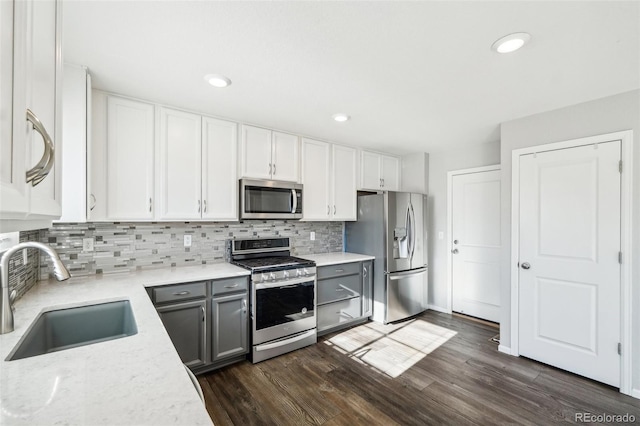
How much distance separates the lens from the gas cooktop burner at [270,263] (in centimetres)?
274

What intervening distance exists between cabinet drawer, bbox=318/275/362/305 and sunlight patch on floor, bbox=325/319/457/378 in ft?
1.41

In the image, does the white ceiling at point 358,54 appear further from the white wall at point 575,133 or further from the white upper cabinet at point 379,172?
the white upper cabinet at point 379,172

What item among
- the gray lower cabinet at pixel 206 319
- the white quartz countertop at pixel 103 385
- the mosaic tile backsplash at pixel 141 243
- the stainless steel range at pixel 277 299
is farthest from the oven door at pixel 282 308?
the white quartz countertop at pixel 103 385

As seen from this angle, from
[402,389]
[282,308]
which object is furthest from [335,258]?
[402,389]

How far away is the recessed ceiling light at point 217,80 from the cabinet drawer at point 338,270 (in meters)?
2.07

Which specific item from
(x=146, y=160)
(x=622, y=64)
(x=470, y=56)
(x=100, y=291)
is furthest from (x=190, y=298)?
(x=622, y=64)

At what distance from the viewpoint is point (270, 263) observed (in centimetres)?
293

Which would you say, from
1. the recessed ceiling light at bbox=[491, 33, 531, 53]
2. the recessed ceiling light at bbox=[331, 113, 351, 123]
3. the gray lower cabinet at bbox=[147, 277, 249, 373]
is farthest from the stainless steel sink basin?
the recessed ceiling light at bbox=[491, 33, 531, 53]

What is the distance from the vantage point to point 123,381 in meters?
0.85

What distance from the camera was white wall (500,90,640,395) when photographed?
221cm

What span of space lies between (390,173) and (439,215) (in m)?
0.96

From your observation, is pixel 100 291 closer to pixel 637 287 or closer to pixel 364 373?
pixel 364 373

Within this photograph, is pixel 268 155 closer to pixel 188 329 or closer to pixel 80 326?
pixel 188 329

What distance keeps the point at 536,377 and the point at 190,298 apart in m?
3.02
